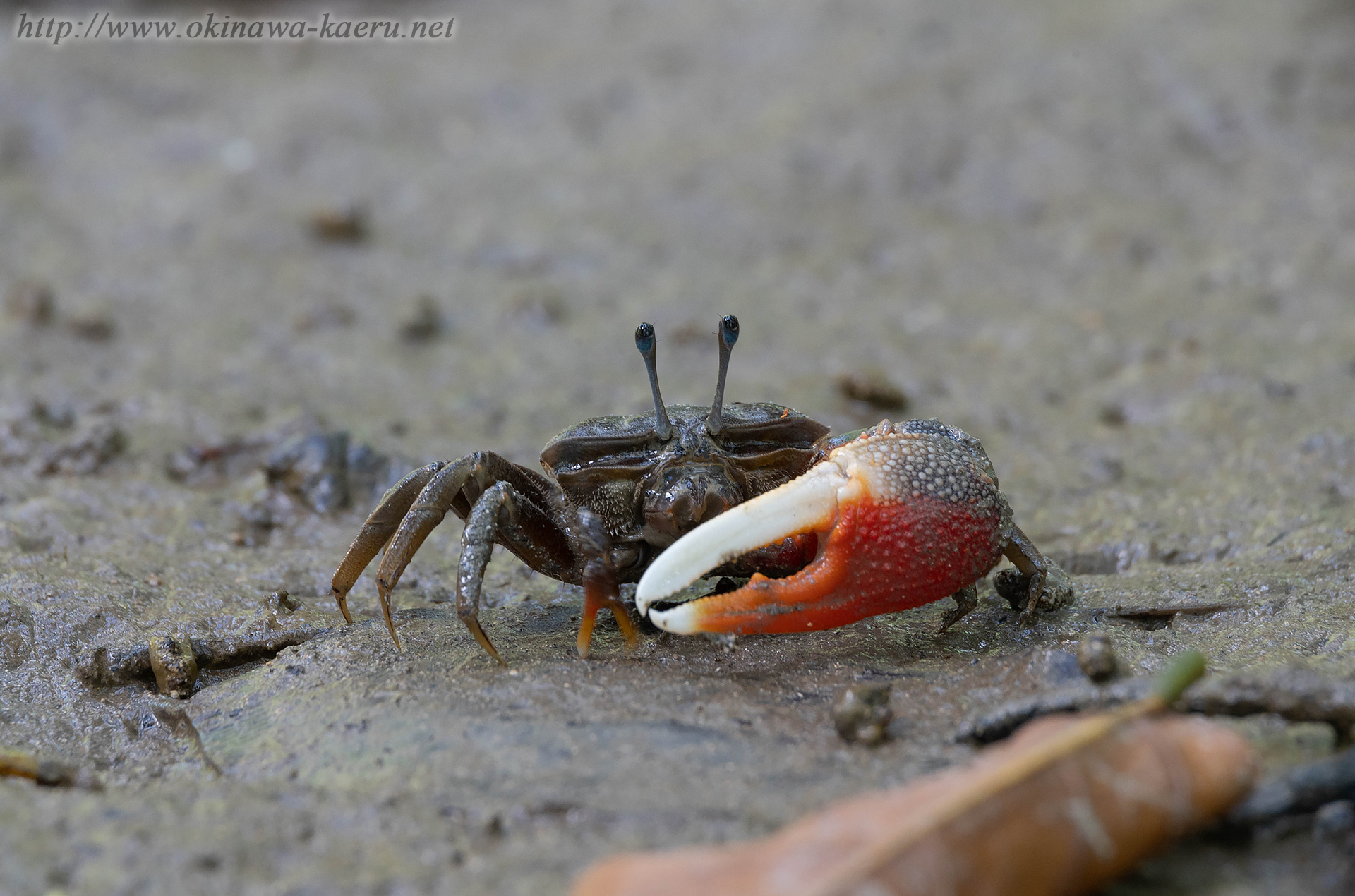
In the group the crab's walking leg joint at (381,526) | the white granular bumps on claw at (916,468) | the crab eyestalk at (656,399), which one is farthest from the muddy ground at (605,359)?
the crab eyestalk at (656,399)

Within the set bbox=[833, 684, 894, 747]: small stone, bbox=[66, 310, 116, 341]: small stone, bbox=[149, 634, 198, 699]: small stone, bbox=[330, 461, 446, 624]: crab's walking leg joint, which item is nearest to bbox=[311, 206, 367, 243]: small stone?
bbox=[66, 310, 116, 341]: small stone

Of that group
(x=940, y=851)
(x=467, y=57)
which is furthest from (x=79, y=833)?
(x=467, y=57)

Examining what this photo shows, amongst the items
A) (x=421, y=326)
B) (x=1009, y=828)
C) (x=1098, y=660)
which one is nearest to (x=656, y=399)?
(x=1098, y=660)

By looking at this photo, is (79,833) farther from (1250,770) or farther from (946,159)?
(946,159)

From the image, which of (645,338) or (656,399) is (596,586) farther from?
(645,338)

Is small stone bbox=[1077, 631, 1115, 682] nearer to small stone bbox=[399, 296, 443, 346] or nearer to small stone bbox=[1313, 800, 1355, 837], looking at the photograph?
small stone bbox=[1313, 800, 1355, 837]
